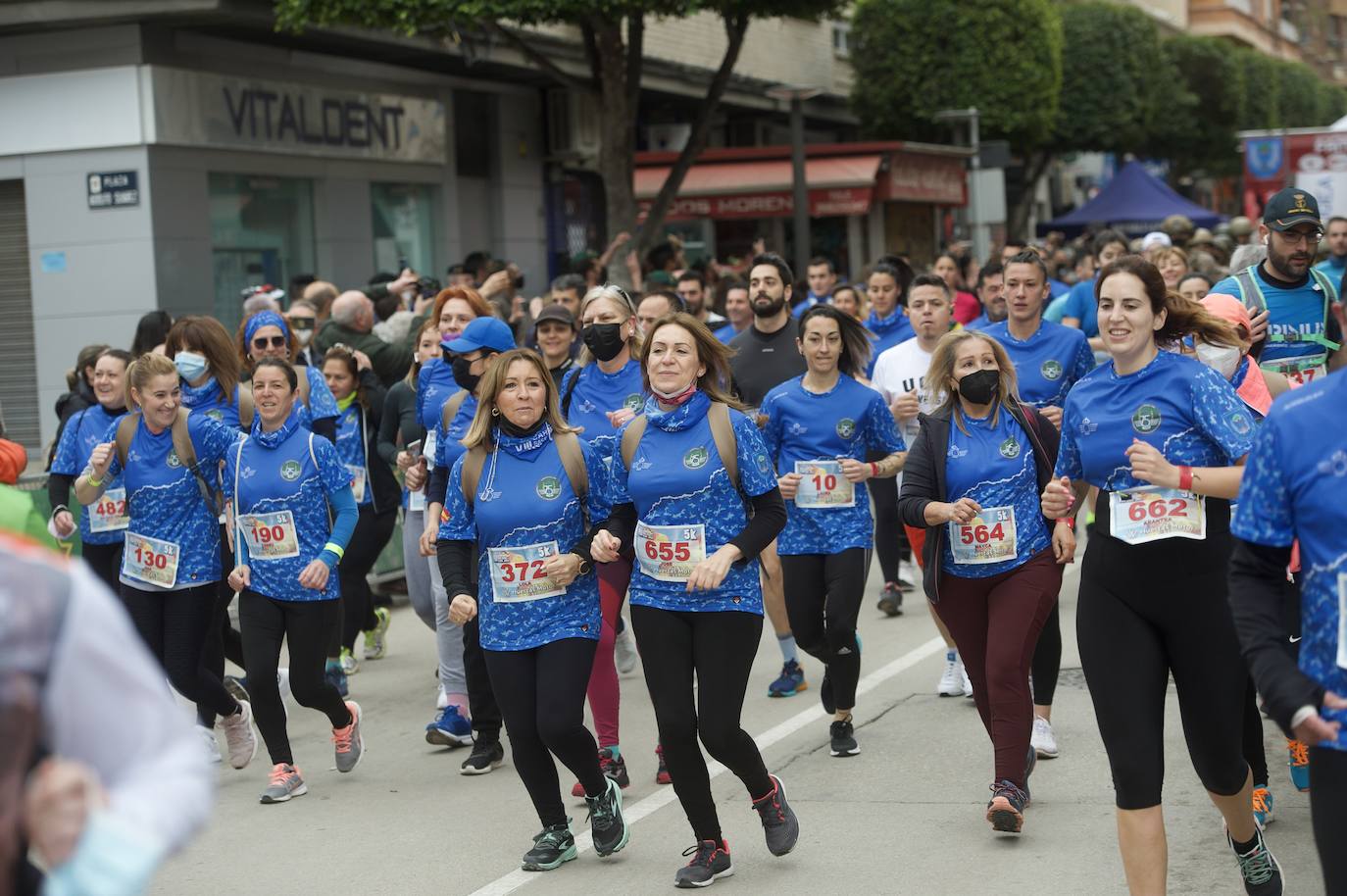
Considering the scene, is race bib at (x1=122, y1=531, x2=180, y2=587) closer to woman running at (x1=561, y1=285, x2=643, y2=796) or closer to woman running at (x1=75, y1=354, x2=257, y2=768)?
woman running at (x1=75, y1=354, x2=257, y2=768)

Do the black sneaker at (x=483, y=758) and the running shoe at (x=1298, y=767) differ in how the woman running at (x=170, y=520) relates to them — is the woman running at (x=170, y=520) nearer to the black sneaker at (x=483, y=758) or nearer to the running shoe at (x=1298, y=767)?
the black sneaker at (x=483, y=758)

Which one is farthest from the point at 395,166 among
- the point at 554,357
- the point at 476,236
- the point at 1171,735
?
the point at 1171,735

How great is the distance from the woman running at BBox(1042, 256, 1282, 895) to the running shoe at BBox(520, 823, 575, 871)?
206cm

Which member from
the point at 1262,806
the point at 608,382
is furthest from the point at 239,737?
the point at 1262,806

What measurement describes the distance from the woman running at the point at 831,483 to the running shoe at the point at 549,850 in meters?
1.71

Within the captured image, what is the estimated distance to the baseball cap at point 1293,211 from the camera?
24.1ft

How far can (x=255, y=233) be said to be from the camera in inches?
768

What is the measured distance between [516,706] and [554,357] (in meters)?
2.75

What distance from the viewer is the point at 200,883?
6277 mm

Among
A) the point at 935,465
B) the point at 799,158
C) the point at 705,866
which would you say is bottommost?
the point at 705,866

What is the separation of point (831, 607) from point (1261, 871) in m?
2.63

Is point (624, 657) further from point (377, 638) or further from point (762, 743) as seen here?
point (762, 743)

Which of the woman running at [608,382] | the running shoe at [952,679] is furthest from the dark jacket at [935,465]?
the running shoe at [952,679]

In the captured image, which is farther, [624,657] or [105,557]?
[624,657]
